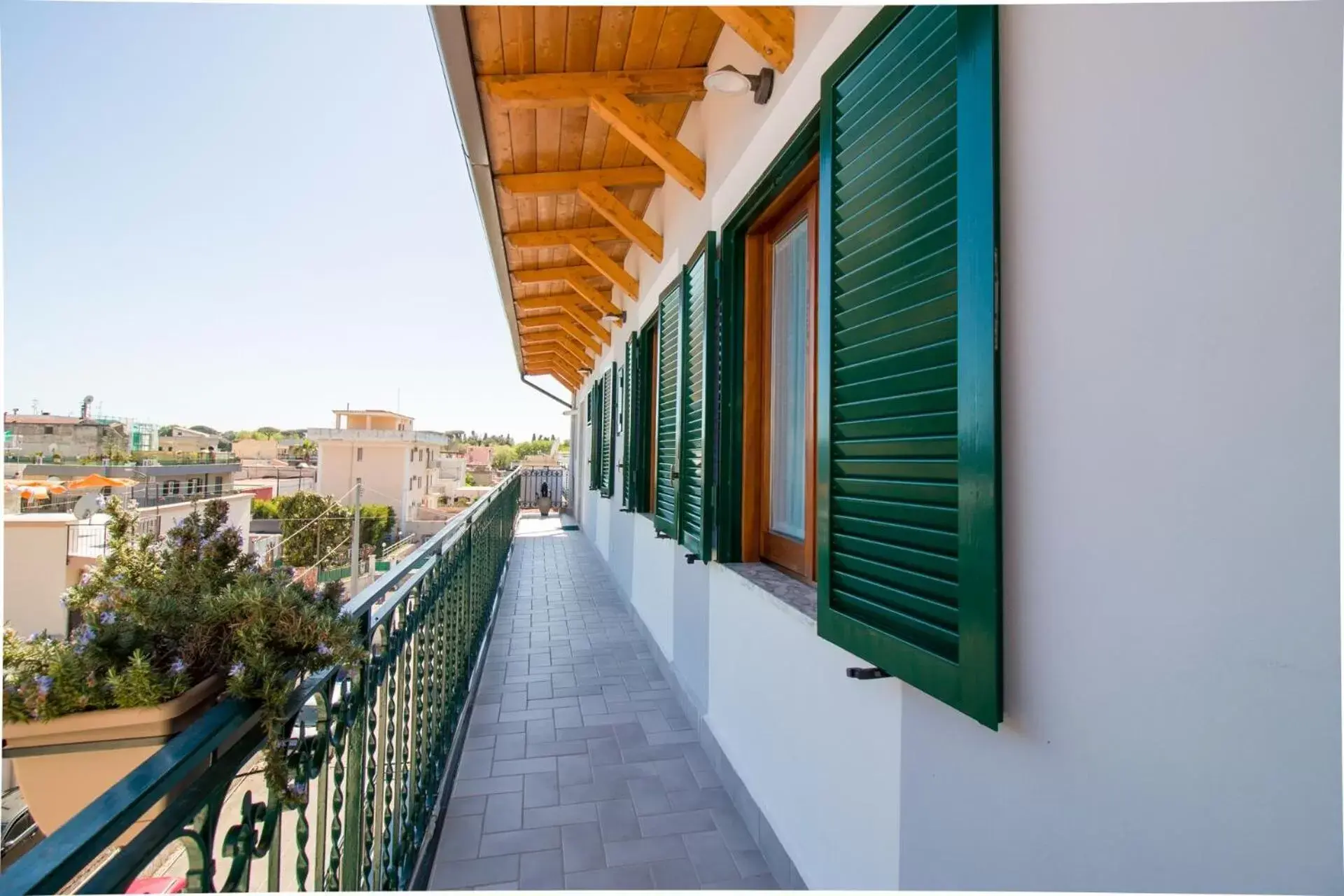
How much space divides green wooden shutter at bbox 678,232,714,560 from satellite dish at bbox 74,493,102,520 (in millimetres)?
1924

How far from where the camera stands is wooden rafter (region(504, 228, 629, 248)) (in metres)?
4.40

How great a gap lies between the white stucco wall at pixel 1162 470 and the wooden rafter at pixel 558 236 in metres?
3.73

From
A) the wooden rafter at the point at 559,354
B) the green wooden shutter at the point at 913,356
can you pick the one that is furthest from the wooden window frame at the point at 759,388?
the wooden rafter at the point at 559,354

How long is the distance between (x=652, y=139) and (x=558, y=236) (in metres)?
1.90

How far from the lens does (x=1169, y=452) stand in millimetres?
763

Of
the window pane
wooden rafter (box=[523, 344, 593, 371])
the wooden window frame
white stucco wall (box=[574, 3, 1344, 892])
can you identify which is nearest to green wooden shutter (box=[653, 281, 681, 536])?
the wooden window frame

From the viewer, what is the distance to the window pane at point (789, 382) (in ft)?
7.09

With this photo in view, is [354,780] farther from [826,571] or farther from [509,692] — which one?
[509,692]

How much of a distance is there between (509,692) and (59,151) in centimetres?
306

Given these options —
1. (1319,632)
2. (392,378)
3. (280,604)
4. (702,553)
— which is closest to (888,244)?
(1319,632)

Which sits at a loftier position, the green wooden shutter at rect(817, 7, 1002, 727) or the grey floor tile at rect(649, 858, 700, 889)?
the green wooden shutter at rect(817, 7, 1002, 727)

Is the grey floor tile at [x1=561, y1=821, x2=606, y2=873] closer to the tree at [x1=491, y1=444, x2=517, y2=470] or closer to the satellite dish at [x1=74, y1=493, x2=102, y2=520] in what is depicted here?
the satellite dish at [x1=74, y1=493, x2=102, y2=520]

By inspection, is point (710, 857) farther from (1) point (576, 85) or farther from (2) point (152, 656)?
(1) point (576, 85)

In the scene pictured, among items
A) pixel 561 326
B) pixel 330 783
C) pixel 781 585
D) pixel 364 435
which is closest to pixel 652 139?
pixel 781 585
